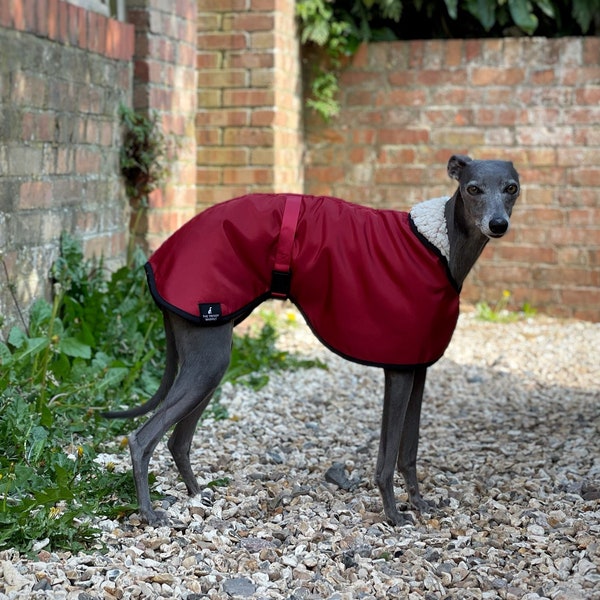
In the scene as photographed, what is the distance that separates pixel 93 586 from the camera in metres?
2.79

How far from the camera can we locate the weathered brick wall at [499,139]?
752cm

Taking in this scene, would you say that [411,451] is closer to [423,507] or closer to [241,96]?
[423,507]

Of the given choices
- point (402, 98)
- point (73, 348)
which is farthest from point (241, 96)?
point (73, 348)

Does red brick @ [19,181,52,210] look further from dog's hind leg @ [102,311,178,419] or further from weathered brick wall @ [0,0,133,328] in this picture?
dog's hind leg @ [102,311,178,419]

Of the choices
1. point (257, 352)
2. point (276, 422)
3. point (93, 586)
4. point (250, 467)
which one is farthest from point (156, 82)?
point (93, 586)

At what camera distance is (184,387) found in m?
3.28

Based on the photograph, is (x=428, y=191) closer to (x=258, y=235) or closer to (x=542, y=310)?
(x=542, y=310)

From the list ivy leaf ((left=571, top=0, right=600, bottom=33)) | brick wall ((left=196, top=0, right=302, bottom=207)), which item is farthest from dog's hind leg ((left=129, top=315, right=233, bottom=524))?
ivy leaf ((left=571, top=0, right=600, bottom=33))

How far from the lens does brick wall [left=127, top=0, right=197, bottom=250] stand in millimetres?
5988

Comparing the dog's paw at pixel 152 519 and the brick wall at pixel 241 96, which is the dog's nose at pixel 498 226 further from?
the brick wall at pixel 241 96

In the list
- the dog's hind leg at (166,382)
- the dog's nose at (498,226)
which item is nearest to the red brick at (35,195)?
the dog's hind leg at (166,382)

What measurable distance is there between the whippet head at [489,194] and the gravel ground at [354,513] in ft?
3.45

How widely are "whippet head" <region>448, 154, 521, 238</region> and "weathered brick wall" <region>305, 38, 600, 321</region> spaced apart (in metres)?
4.45

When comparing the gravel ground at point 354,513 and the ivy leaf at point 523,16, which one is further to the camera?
the ivy leaf at point 523,16
